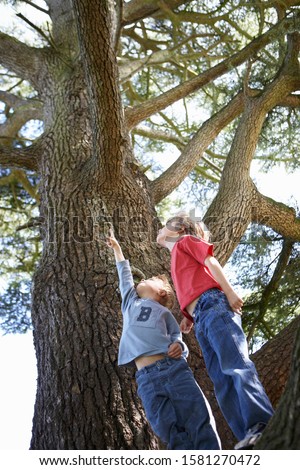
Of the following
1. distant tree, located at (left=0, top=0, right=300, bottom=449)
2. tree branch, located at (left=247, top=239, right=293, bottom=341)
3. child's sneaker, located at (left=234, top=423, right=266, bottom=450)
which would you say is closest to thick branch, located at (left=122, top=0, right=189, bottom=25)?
distant tree, located at (left=0, top=0, right=300, bottom=449)

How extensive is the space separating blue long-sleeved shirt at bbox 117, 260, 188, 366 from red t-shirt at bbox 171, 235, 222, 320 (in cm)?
9

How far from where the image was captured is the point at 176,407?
6.43ft

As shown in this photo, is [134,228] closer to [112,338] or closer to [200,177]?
[112,338]

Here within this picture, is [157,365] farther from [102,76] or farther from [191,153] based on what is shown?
[191,153]

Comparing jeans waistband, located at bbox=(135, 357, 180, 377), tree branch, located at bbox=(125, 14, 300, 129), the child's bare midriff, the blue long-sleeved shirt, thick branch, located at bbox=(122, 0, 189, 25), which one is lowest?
jeans waistband, located at bbox=(135, 357, 180, 377)

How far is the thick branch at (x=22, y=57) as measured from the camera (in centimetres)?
446

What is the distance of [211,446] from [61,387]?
2.50 feet

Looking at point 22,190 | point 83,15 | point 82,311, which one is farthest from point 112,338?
point 22,190

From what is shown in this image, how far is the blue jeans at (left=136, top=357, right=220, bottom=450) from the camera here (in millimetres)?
1873

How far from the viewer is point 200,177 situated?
5922 mm

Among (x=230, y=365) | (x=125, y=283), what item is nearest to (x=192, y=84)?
(x=125, y=283)

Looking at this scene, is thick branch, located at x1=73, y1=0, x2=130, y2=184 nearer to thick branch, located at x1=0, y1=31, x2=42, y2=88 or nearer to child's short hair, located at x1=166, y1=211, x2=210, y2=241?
child's short hair, located at x1=166, y1=211, x2=210, y2=241

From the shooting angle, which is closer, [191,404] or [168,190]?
[191,404]

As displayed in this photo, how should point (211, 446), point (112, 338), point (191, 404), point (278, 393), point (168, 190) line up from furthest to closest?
point (168, 190) → point (112, 338) → point (278, 393) → point (191, 404) → point (211, 446)
